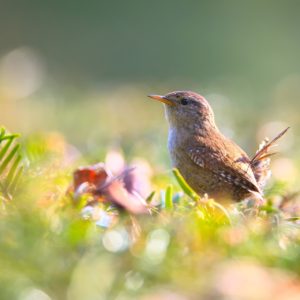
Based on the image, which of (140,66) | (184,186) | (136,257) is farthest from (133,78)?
(136,257)

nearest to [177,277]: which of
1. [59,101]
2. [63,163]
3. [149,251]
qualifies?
[149,251]

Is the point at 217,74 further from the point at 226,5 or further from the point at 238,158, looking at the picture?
the point at 238,158

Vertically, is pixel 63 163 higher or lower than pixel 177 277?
lower

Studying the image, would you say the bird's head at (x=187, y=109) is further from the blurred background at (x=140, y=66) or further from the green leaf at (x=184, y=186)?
the green leaf at (x=184, y=186)

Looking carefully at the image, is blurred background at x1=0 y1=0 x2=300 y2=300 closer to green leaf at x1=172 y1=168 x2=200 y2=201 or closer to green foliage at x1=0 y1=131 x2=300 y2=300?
green foliage at x1=0 y1=131 x2=300 y2=300

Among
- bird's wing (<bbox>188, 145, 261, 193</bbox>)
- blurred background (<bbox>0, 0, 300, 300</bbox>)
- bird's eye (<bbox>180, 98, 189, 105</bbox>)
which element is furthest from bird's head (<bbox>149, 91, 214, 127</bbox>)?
bird's wing (<bbox>188, 145, 261, 193</bbox>)

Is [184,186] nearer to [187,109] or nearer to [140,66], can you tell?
[187,109]
